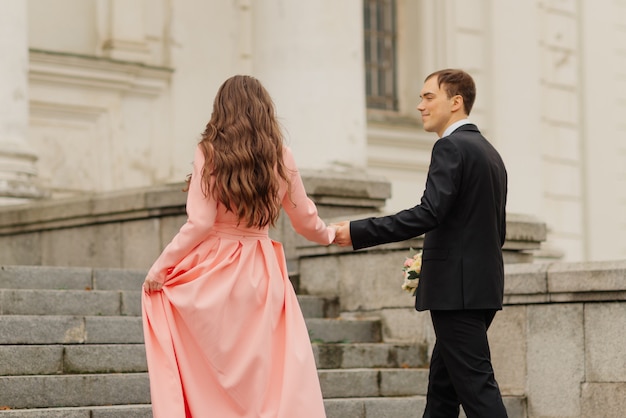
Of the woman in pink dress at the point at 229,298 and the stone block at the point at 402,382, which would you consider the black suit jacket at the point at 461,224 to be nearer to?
the woman in pink dress at the point at 229,298

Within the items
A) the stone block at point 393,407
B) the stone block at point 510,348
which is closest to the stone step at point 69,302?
the stone block at point 393,407

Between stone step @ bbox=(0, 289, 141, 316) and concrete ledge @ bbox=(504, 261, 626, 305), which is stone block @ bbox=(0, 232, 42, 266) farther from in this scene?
concrete ledge @ bbox=(504, 261, 626, 305)

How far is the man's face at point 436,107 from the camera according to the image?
253 inches

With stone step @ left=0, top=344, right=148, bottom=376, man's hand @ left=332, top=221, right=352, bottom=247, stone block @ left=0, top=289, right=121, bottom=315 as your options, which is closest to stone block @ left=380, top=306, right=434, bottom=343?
stone block @ left=0, top=289, right=121, bottom=315

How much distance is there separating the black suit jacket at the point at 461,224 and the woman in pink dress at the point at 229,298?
63cm

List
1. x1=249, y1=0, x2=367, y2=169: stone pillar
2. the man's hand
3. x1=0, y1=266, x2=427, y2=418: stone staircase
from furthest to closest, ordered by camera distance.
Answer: x1=249, y1=0, x2=367, y2=169: stone pillar, x1=0, y1=266, x2=427, y2=418: stone staircase, the man's hand

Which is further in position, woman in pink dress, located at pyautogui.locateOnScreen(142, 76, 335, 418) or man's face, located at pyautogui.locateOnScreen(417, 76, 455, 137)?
man's face, located at pyautogui.locateOnScreen(417, 76, 455, 137)

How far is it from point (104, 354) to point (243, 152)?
2.49m

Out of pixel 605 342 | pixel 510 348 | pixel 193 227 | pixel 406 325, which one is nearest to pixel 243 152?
pixel 193 227

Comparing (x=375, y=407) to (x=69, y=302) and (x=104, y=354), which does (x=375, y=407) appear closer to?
(x=104, y=354)

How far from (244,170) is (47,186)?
8.29m

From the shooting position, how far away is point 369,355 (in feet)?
31.0

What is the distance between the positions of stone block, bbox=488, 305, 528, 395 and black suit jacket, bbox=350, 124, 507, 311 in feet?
9.09

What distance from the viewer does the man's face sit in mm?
6426
